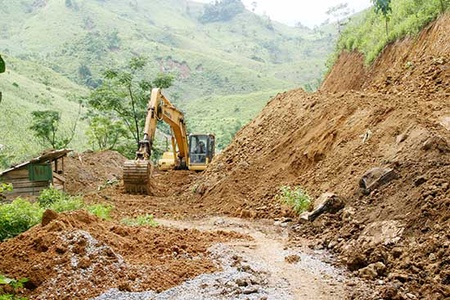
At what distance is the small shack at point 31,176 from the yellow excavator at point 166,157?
3624 millimetres

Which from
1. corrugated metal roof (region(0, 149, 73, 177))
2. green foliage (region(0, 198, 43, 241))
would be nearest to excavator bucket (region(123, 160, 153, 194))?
corrugated metal roof (region(0, 149, 73, 177))

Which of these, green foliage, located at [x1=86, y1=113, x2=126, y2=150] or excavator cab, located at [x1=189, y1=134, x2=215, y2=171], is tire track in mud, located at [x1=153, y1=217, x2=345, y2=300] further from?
green foliage, located at [x1=86, y1=113, x2=126, y2=150]

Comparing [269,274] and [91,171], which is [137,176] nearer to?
[269,274]

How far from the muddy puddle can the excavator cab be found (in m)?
11.7

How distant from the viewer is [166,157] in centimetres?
2292

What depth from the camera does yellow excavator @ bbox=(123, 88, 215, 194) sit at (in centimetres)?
1420

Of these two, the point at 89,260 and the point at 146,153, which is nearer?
the point at 89,260

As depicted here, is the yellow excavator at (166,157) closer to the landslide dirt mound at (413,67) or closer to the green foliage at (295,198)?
the green foliage at (295,198)

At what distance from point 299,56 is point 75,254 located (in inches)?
4377

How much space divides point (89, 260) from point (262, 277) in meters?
2.02

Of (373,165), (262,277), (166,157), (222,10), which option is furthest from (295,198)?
(222,10)

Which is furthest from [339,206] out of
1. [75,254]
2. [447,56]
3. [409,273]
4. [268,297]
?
[447,56]

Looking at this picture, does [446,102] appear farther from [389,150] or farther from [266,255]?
[266,255]

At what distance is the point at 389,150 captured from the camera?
31.7 feet
